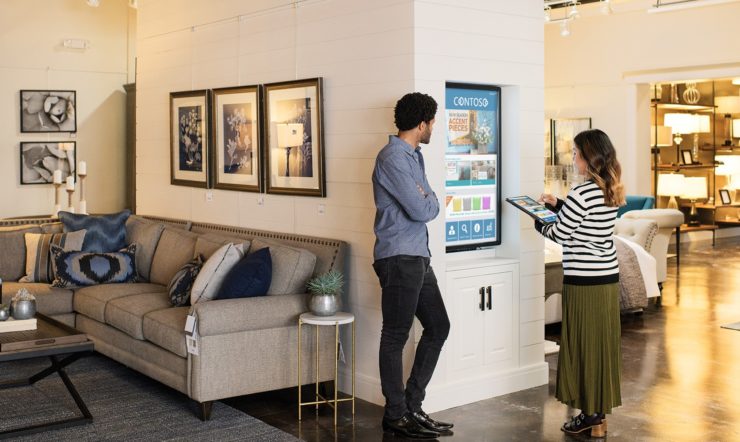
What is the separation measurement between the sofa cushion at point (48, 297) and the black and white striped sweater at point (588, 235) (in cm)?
Answer: 367

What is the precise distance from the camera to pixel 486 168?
5.57 metres

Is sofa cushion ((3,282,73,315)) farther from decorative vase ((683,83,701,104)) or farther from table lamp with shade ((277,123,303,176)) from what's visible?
decorative vase ((683,83,701,104))

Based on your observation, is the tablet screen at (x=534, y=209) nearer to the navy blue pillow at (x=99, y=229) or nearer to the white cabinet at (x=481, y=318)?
the white cabinet at (x=481, y=318)

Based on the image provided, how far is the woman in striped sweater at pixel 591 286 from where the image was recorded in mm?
4641

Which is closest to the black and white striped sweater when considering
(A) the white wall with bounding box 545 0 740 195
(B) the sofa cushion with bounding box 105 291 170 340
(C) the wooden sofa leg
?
(C) the wooden sofa leg

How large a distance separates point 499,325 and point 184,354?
6.18 feet

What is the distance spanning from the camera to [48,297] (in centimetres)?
643

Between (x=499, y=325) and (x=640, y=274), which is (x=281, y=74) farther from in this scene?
(x=640, y=274)

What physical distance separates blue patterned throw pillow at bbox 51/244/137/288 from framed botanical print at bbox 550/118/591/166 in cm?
726

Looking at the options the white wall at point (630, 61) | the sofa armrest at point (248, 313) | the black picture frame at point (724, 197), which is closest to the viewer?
the sofa armrest at point (248, 313)

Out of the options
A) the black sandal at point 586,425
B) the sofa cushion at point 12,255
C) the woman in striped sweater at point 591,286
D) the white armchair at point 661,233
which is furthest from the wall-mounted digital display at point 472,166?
the white armchair at point 661,233

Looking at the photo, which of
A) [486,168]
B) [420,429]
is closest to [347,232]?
[486,168]

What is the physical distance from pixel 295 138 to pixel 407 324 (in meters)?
1.78

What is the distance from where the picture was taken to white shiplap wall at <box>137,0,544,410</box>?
5.10 meters
